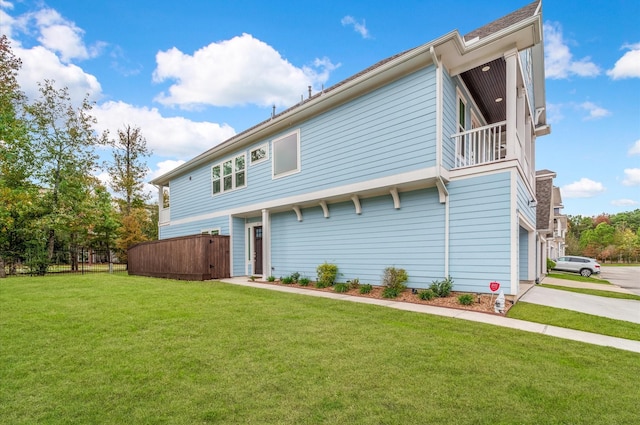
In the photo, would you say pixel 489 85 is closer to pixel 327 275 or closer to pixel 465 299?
pixel 465 299

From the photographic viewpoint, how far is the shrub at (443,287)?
703 cm

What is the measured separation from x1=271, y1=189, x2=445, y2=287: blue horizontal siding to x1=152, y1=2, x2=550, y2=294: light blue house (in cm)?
3

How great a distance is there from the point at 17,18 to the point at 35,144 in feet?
21.6

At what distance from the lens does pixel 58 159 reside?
17000mm

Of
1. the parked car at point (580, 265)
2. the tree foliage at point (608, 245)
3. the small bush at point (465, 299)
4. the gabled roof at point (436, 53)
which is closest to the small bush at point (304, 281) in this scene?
the small bush at point (465, 299)

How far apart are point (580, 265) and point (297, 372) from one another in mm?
25142

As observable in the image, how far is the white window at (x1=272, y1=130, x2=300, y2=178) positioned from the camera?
10625mm

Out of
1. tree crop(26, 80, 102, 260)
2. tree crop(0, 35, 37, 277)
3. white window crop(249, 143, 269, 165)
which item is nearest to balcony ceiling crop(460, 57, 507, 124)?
white window crop(249, 143, 269, 165)

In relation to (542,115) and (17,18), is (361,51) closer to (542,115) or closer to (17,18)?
(542,115)

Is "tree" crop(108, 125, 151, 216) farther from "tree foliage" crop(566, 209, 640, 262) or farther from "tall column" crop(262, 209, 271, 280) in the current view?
"tree foliage" crop(566, 209, 640, 262)

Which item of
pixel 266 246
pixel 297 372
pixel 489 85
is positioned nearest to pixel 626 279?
pixel 489 85

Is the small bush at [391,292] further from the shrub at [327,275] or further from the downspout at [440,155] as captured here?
the shrub at [327,275]

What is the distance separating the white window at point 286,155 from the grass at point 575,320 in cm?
733

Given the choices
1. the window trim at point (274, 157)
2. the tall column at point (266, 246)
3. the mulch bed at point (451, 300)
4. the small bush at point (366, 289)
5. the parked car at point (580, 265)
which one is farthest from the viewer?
the parked car at point (580, 265)
